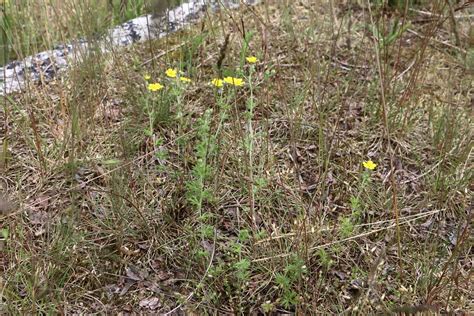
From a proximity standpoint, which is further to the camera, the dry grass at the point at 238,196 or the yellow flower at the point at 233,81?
the yellow flower at the point at 233,81

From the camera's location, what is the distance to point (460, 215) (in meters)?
2.05

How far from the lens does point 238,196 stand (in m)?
2.08

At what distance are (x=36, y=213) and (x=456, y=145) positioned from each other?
6.62 feet

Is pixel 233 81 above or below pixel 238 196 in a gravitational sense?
above

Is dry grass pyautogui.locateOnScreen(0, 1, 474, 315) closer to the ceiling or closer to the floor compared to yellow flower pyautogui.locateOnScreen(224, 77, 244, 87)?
closer to the floor

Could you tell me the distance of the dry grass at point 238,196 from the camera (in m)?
1.74

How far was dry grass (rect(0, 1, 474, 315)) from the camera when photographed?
1.74 metres

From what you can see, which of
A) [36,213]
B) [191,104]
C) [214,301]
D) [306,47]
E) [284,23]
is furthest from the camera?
[284,23]

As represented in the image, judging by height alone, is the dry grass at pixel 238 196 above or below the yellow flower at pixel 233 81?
below

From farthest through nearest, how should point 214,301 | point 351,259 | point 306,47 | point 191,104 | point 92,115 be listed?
point 306,47
point 191,104
point 92,115
point 351,259
point 214,301

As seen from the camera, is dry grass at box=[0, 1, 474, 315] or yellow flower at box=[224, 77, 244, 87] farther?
yellow flower at box=[224, 77, 244, 87]

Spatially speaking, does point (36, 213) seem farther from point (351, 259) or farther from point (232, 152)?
point (351, 259)

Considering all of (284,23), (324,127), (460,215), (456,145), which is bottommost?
(460,215)

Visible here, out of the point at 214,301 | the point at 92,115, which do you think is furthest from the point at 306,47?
the point at 214,301
